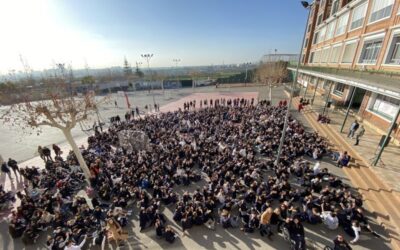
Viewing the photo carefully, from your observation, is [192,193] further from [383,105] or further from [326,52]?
[326,52]

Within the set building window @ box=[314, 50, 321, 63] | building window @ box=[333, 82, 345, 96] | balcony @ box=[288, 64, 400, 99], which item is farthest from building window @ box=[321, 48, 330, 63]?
balcony @ box=[288, 64, 400, 99]

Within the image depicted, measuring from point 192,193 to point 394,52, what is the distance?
59.8 ft

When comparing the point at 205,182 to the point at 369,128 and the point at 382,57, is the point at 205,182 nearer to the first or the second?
the point at 369,128

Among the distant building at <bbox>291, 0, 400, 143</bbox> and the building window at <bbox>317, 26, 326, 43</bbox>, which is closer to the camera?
the distant building at <bbox>291, 0, 400, 143</bbox>

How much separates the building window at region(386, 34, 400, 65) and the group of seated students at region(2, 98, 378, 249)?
828 centimetres

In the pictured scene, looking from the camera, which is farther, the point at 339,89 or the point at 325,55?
the point at 325,55

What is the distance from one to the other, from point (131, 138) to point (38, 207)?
7.49m

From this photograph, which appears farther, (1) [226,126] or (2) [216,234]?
(1) [226,126]

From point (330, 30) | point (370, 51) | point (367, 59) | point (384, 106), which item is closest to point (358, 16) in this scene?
point (370, 51)

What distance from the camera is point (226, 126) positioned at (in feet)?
59.5

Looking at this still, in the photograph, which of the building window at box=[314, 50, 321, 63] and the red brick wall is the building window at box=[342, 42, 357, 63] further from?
the building window at box=[314, 50, 321, 63]

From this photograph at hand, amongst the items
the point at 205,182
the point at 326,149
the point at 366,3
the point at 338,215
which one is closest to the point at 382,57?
the point at 366,3

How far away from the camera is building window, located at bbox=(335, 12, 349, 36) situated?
2389cm

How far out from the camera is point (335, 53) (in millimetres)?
26406
